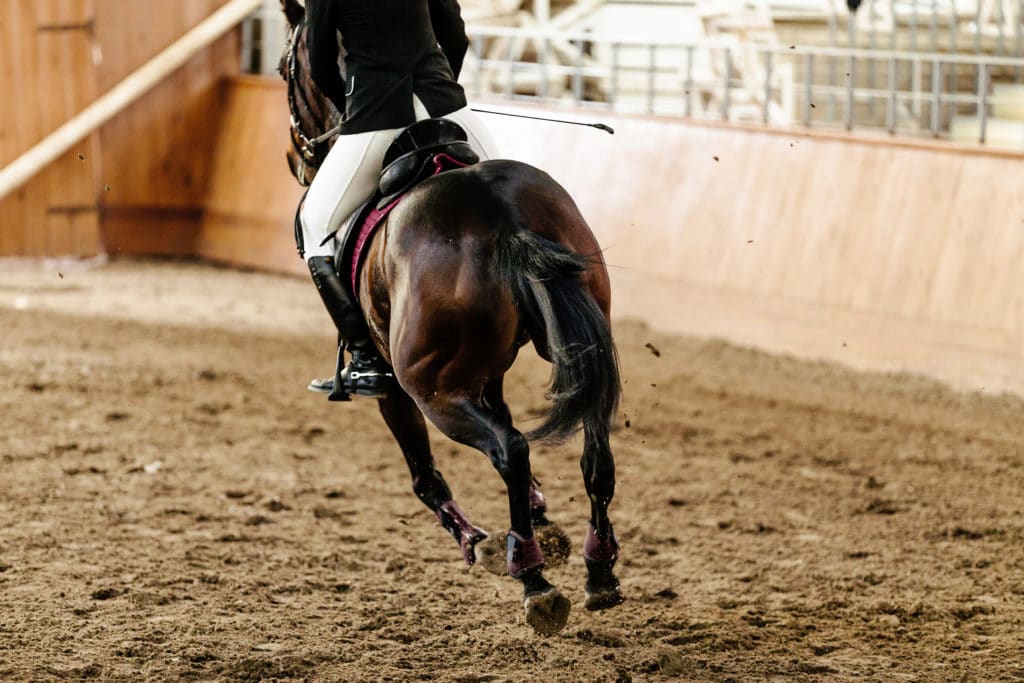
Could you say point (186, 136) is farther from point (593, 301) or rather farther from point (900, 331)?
point (593, 301)

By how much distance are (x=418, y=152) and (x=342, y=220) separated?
49cm

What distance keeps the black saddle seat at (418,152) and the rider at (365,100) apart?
72 millimetres

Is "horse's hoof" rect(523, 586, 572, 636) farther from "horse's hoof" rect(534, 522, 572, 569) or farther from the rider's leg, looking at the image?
the rider's leg

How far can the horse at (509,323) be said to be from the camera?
4.55 meters

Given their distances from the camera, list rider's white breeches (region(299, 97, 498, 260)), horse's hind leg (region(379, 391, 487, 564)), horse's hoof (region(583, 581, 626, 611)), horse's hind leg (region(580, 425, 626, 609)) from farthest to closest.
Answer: horse's hind leg (region(379, 391, 487, 564))
rider's white breeches (region(299, 97, 498, 260))
horse's hoof (region(583, 581, 626, 611))
horse's hind leg (region(580, 425, 626, 609))

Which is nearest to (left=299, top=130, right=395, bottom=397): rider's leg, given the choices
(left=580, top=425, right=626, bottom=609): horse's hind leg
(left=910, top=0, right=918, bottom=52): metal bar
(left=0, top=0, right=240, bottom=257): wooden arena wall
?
(left=580, top=425, right=626, bottom=609): horse's hind leg

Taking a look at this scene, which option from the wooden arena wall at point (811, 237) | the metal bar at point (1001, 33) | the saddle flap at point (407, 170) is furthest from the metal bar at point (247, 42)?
the saddle flap at point (407, 170)

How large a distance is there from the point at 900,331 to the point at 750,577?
4.06m

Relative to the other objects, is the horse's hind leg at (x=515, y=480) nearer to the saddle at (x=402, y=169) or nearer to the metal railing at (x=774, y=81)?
the saddle at (x=402, y=169)

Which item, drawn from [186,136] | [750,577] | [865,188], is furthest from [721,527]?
[186,136]

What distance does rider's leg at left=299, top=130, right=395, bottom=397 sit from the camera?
5.43m

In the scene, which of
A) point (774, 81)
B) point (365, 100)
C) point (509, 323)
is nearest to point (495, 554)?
point (509, 323)

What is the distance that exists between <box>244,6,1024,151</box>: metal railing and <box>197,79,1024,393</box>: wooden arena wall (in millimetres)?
386

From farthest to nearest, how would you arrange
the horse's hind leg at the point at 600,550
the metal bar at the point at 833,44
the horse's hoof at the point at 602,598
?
the metal bar at the point at 833,44 < the horse's hoof at the point at 602,598 < the horse's hind leg at the point at 600,550
